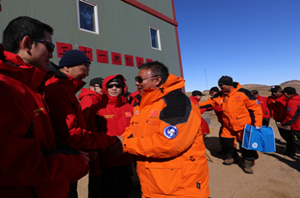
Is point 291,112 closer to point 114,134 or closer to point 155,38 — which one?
point 114,134

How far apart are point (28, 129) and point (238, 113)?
186 inches

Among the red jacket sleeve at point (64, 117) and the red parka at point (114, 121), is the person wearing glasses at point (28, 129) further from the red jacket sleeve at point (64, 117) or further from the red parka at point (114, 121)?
the red parka at point (114, 121)

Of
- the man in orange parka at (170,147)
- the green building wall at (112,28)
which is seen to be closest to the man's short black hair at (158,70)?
the man in orange parka at (170,147)

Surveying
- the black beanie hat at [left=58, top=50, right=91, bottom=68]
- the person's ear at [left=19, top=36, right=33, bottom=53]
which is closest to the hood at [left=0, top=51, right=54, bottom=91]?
the person's ear at [left=19, top=36, right=33, bottom=53]

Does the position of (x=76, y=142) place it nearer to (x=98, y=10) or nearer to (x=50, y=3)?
(x=50, y=3)

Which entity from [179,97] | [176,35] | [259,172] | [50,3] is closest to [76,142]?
[179,97]

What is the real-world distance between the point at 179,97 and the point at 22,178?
4.51 feet

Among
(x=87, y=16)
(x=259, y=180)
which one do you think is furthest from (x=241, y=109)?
(x=87, y=16)

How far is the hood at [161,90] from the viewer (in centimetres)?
177

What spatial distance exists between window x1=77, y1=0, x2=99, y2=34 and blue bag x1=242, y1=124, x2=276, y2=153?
6.32 m

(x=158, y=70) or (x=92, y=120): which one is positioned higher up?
(x=158, y=70)

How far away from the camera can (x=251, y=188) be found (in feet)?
11.9

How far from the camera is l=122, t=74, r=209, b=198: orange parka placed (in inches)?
59.9

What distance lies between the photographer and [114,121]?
2746 millimetres
